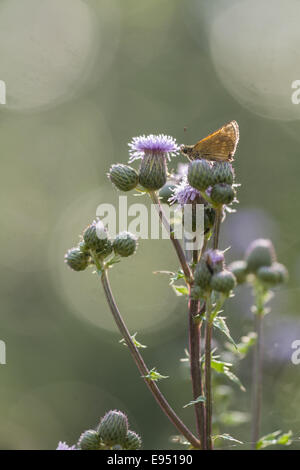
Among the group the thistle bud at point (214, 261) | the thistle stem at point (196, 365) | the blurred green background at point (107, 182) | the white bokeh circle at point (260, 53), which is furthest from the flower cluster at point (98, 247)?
the white bokeh circle at point (260, 53)

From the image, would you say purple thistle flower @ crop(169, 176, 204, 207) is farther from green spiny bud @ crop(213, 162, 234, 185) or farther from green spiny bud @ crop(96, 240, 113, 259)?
green spiny bud @ crop(96, 240, 113, 259)

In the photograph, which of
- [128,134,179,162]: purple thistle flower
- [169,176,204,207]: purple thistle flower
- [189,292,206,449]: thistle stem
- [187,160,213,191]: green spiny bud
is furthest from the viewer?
[128,134,179,162]: purple thistle flower

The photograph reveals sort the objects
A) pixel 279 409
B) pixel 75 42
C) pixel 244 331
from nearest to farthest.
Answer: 1. pixel 279 409
2. pixel 244 331
3. pixel 75 42

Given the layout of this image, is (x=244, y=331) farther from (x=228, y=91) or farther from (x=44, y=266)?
(x=228, y=91)

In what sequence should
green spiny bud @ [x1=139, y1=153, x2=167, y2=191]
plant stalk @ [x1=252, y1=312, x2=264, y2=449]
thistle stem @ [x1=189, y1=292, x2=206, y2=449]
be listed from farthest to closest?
green spiny bud @ [x1=139, y1=153, x2=167, y2=191], thistle stem @ [x1=189, y1=292, x2=206, y2=449], plant stalk @ [x1=252, y1=312, x2=264, y2=449]

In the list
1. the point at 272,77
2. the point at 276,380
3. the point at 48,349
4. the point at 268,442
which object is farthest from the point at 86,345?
the point at 268,442

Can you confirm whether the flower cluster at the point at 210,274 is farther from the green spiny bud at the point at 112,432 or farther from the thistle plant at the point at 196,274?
the green spiny bud at the point at 112,432

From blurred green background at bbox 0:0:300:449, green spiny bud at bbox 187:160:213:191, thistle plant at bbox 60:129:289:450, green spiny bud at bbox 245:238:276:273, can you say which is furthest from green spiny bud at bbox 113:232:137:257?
blurred green background at bbox 0:0:300:449
